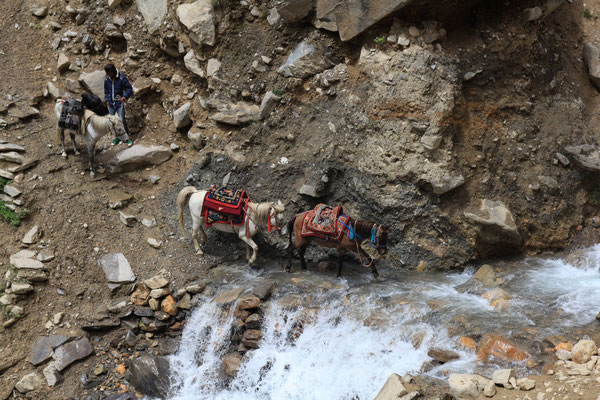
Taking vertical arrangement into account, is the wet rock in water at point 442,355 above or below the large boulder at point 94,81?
below

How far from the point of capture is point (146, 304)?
7.76 meters

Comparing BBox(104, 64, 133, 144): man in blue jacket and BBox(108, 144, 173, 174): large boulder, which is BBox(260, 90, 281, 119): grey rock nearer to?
BBox(108, 144, 173, 174): large boulder

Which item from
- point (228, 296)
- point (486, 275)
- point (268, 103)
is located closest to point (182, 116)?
point (268, 103)

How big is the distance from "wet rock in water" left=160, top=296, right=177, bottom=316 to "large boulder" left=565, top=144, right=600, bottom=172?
7.27 metres

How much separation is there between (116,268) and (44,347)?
1615mm

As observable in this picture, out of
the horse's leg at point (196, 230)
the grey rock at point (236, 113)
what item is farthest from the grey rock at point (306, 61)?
the horse's leg at point (196, 230)

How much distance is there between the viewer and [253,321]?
690 centimetres

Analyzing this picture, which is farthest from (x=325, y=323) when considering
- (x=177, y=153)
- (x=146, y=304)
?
(x=177, y=153)

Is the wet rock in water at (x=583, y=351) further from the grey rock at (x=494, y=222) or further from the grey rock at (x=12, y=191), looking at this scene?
the grey rock at (x=12, y=191)

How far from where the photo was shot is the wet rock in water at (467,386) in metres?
4.70

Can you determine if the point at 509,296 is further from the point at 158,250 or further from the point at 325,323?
the point at 158,250

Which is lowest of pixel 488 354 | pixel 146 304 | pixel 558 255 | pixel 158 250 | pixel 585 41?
pixel 146 304

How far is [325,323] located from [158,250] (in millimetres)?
3606

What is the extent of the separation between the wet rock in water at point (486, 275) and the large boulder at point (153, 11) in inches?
331
